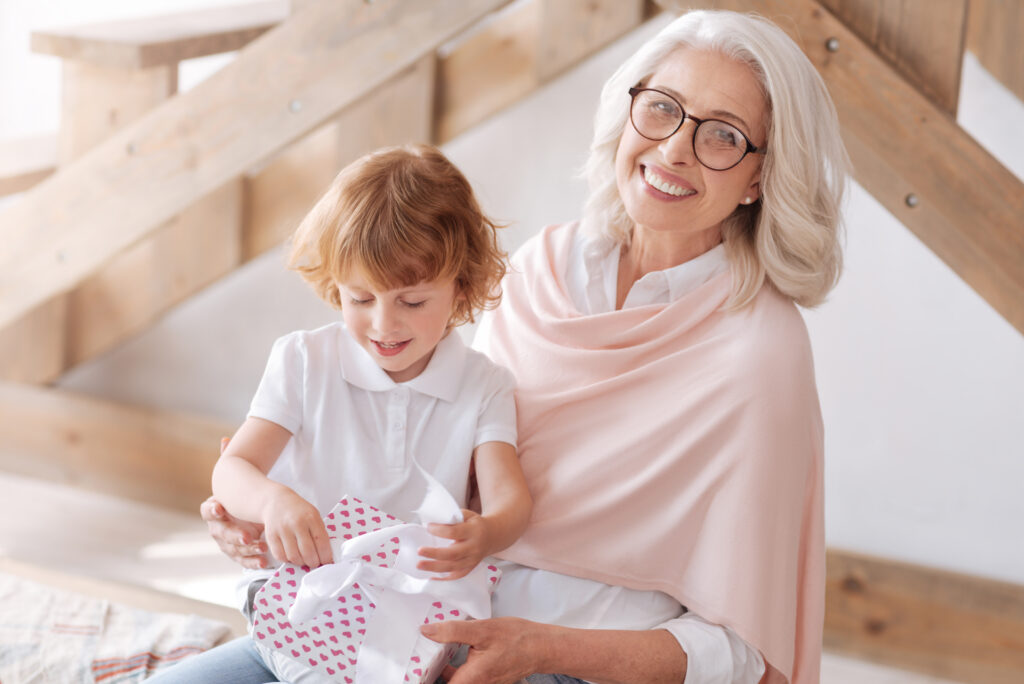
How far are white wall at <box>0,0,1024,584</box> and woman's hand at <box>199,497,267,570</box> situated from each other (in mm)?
1490

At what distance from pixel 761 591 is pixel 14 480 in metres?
3.22

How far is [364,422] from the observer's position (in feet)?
5.45

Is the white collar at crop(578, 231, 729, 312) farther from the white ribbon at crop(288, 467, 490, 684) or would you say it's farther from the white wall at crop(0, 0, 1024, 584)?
the white wall at crop(0, 0, 1024, 584)

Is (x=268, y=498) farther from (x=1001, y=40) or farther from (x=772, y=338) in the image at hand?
A: (x=1001, y=40)

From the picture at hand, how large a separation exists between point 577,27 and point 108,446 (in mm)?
2211

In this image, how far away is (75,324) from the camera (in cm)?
404

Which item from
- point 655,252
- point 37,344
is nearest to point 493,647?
point 655,252

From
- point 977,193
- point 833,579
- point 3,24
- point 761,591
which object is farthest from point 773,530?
point 3,24

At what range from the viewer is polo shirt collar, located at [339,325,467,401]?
1.65 m

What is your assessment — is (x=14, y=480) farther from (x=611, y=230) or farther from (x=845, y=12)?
(x=845, y=12)

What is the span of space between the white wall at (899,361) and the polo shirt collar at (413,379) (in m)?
1.33

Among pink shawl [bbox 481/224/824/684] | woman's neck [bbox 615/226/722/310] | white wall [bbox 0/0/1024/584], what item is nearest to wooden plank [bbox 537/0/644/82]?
white wall [bbox 0/0/1024/584]

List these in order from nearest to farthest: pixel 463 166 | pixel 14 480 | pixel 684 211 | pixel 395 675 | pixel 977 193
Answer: pixel 395 675 → pixel 684 211 → pixel 977 193 → pixel 463 166 → pixel 14 480

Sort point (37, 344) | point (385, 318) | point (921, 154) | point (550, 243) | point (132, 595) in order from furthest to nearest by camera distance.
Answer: point (37, 344) < point (921, 154) < point (132, 595) < point (550, 243) < point (385, 318)
